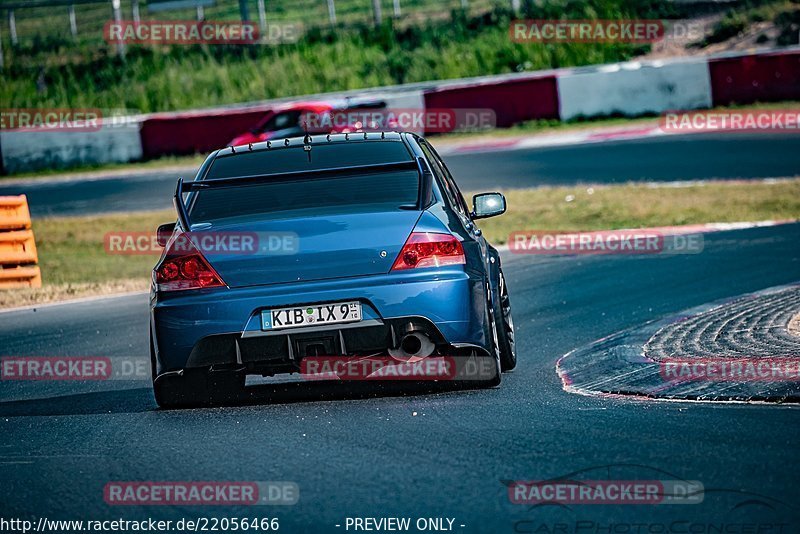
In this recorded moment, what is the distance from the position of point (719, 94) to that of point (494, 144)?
4.62 m

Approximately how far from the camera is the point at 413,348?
7.07m

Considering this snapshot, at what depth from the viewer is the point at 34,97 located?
42719 millimetres

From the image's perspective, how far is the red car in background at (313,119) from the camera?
29.1 meters

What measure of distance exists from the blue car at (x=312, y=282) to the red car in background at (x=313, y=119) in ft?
68.3

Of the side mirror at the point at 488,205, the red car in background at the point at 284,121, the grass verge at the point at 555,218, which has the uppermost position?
→ the side mirror at the point at 488,205

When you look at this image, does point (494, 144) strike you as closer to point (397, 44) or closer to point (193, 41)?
point (397, 44)

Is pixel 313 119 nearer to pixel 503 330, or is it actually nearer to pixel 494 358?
pixel 503 330

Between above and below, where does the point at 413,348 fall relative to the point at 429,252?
below

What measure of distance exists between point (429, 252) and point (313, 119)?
22788 mm

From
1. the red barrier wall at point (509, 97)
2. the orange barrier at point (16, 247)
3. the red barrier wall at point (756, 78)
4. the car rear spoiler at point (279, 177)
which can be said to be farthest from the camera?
the red barrier wall at point (509, 97)

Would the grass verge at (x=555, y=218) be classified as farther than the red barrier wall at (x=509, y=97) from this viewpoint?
No

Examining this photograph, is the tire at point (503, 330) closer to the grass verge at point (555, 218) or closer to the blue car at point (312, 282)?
the blue car at point (312, 282)

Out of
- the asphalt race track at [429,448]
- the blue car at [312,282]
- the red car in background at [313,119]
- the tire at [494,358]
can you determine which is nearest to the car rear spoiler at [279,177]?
the blue car at [312,282]

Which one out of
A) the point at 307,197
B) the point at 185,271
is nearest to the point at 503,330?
the point at 307,197
